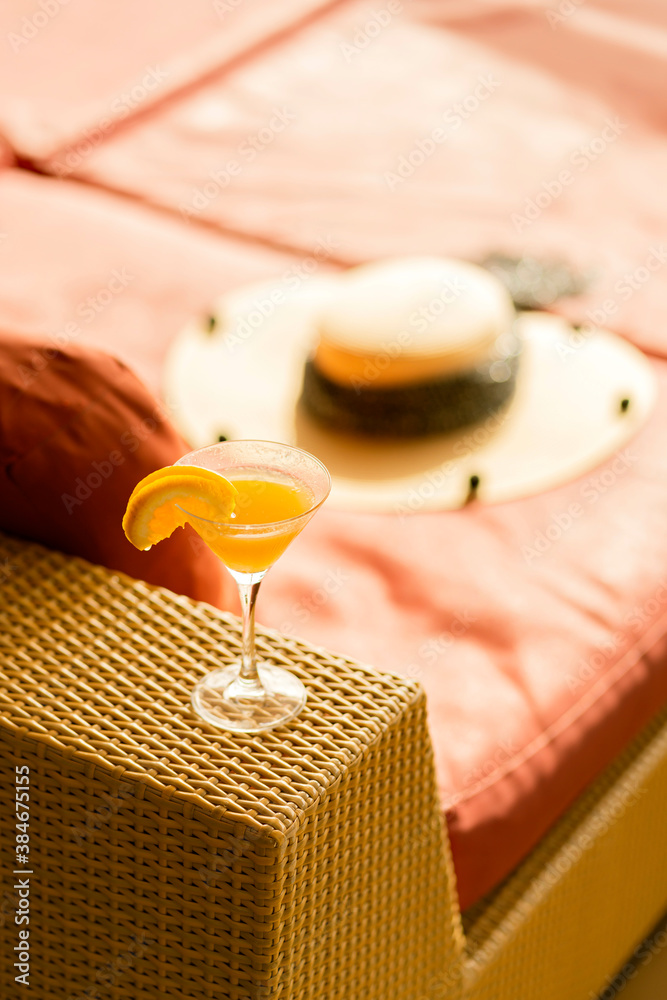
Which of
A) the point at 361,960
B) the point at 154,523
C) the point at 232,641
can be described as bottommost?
the point at 361,960

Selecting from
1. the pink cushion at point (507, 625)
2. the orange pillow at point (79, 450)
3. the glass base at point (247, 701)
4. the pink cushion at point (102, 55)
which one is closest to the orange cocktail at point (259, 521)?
the glass base at point (247, 701)

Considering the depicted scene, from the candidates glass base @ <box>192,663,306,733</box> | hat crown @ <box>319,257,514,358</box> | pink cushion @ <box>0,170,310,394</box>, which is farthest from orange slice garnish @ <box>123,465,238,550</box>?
pink cushion @ <box>0,170,310,394</box>

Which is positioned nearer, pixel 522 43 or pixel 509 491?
pixel 509 491

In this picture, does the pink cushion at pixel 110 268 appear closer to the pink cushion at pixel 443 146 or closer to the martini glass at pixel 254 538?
the pink cushion at pixel 443 146

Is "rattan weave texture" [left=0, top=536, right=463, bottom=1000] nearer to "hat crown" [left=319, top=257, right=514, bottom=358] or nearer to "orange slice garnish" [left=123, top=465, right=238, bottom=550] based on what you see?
"orange slice garnish" [left=123, top=465, right=238, bottom=550]

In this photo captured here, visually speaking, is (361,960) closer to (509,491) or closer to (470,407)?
(509,491)

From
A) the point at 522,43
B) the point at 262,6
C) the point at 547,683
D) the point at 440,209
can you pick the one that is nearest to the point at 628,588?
the point at 547,683
